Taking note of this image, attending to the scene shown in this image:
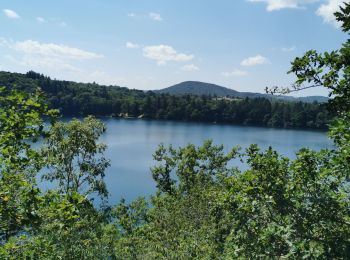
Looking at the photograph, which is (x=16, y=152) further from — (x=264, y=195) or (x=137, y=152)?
(x=137, y=152)

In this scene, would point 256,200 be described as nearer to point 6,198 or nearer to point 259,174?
point 259,174

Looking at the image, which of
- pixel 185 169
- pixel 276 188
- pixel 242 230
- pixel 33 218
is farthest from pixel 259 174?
pixel 185 169

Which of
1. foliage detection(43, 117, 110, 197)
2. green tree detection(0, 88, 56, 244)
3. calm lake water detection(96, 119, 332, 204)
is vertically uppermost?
green tree detection(0, 88, 56, 244)

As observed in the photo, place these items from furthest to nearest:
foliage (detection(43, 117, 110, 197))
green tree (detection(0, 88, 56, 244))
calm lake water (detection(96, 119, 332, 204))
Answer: calm lake water (detection(96, 119, 332, 204)), foliage (detection(43, 117, 110, 197)), green tree (detection(0, 88, 56, 244))

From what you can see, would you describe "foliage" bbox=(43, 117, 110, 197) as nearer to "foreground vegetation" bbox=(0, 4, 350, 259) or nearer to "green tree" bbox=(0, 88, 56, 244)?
"foreground vegetation" bbox=(0, 4, 350, 259)

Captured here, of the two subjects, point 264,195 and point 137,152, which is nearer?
point 264,195

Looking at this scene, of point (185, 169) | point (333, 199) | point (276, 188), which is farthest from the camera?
point (185, 169)

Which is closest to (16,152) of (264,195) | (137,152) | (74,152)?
(264,195)

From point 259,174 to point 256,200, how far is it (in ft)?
3.92

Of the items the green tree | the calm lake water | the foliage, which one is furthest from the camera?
the calm lake water

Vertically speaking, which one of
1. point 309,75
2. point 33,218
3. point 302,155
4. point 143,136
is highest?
point 309,75

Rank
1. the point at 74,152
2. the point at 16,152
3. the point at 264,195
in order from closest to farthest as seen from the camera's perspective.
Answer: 1. the point at 16,152
2. the point at 264,195
3. the point at 74,152

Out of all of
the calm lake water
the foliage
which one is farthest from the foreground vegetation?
the foliage

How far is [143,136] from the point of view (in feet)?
495
